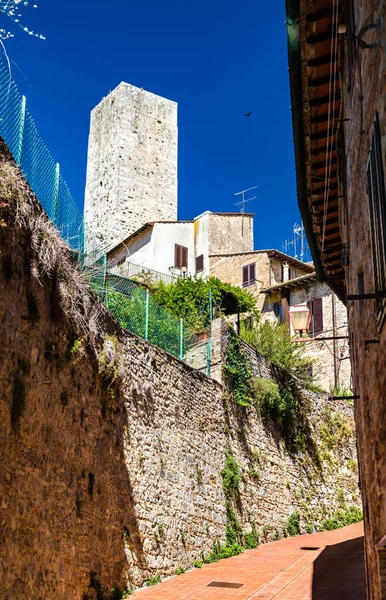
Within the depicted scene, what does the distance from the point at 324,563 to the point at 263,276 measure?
1967 cm

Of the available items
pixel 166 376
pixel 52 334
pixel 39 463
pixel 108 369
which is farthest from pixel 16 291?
pixel 166 376

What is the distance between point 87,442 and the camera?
9547mm

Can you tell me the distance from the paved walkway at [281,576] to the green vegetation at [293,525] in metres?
1.70

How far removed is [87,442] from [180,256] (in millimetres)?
23868

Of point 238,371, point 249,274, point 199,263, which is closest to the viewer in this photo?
point 238,371

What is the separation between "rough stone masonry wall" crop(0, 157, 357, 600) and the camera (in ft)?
24.7

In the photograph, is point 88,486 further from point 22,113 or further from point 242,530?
point 242,530

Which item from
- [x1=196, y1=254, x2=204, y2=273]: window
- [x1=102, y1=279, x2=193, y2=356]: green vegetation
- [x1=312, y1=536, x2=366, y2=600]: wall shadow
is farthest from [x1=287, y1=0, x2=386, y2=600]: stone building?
[x1=196, y1=254, x2=204, y2=273]: window

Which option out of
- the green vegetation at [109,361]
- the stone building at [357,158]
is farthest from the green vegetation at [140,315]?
the stone building at [357,158]

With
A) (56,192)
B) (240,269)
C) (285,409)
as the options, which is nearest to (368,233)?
(56,192)

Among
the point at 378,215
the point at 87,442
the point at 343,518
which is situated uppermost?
the point at 378,215

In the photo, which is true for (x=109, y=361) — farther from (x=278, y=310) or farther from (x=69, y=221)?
(x=278, y=310)

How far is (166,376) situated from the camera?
13.3 meters

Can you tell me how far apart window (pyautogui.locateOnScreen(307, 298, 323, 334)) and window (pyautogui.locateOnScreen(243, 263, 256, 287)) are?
3564 millimetres
